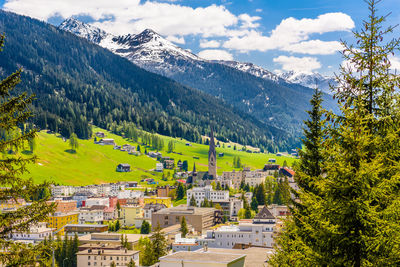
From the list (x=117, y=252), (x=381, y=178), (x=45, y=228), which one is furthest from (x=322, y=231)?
(x=45, y=228)

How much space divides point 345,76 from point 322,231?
23.2 ft

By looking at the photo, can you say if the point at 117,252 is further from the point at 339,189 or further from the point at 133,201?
the point at 339,189

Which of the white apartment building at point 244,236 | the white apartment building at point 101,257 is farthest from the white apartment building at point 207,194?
the white apartment building at point 101,257

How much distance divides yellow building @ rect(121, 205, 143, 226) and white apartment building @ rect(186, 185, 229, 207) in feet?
81.2

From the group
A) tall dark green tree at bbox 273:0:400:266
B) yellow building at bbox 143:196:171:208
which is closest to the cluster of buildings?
yellow building at bbox 143:196:171:208

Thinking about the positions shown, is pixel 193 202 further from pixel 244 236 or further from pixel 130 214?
pixel 244 236

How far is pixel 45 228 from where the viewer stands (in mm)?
150625

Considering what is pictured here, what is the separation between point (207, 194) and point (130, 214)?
34.8 m

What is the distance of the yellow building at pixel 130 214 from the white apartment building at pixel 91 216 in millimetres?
9470

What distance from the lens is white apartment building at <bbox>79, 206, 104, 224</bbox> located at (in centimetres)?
17365

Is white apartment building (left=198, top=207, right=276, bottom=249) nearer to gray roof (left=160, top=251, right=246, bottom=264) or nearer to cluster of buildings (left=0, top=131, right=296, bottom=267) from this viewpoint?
cluster of buildings (left=0, top=131, right=296, bottom=267)

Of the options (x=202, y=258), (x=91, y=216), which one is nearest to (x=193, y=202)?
(x=91, y=216)

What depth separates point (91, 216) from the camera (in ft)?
571

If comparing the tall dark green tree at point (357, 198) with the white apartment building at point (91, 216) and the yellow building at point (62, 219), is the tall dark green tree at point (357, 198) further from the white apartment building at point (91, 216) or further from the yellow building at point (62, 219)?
the white apartment building at point (91, 216)
